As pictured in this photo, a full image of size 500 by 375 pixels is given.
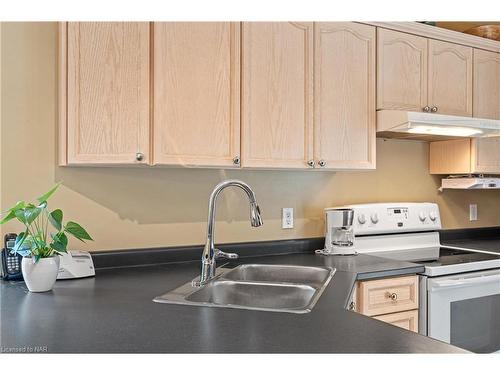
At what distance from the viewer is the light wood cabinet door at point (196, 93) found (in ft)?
6.02

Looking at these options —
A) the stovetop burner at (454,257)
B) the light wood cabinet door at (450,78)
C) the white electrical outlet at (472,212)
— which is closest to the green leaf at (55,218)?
the stovetop burner at (454,257)

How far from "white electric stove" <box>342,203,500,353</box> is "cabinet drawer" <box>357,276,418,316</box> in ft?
0.21

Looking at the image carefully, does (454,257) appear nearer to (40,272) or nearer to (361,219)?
(361,219)

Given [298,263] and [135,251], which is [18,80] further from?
[298,263]

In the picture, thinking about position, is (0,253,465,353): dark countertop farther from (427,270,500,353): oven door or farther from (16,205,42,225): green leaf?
(427,270,500,353): oven door

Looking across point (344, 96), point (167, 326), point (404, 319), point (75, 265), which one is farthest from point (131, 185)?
point (404, 319)

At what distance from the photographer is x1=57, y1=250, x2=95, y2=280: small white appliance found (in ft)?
5.83

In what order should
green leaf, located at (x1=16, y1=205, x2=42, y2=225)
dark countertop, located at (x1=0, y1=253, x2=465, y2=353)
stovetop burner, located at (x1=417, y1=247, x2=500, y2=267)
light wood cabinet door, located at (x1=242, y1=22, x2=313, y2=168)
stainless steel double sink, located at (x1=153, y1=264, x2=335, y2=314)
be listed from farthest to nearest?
stovetop burner, located at (x1=417, y1=247, x2=500, y2=267), light wood cabinet door, located at (x1=242, y1=22, x2=313, y2=168), stainless steel double sink, located at (x1=153, y1=264, x2=335, y2=314), green leaf, located at (x1=16, y1=205, x2=42, y2=225), dark countertop, located at (x1=0, y1=253, x2=465, y2=353)

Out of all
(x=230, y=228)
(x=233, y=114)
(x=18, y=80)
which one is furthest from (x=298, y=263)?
(x=18, y=80)

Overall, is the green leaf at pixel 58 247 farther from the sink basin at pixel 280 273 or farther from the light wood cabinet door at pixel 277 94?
the light wood cabinet door at pixel 277 94

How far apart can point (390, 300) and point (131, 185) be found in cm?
127

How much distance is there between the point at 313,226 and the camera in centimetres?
255

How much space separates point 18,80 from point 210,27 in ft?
2.72

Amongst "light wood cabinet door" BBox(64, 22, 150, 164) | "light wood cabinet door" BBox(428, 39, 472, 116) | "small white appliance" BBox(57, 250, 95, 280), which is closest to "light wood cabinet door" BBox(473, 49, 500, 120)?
"light wood cabinet door" BBox(428, 39, 472, 116)
